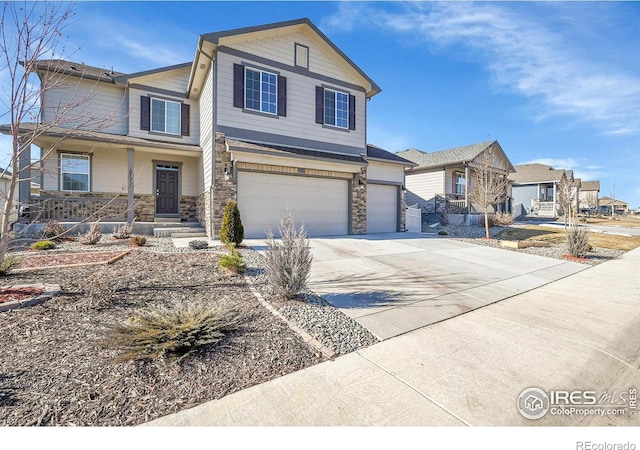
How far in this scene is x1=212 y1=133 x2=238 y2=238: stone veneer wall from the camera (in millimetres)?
Result: 9867

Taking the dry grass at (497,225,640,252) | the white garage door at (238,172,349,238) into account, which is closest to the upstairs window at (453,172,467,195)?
the dry grass at (497,225,640,252)

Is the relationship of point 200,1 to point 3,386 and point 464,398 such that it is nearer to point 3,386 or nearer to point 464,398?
point 3,386

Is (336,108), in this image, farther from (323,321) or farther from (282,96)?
(323,321)

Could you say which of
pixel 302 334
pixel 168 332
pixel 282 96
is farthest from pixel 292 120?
pixel 168 332

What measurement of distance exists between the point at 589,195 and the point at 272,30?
165 feet

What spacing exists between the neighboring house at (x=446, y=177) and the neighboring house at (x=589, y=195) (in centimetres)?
2701

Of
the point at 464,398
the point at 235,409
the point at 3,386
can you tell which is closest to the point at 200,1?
the point at 3,386

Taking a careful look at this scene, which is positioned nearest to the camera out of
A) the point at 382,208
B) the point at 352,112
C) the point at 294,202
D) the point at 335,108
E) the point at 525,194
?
the point at 294,202

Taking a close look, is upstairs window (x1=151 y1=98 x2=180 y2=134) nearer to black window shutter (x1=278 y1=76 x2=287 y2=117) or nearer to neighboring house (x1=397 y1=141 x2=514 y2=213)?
black window shutter (x1=278 y1=76 x2=287 y2=117)

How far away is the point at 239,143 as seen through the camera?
33.0 feet

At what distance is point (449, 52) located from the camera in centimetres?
1120
